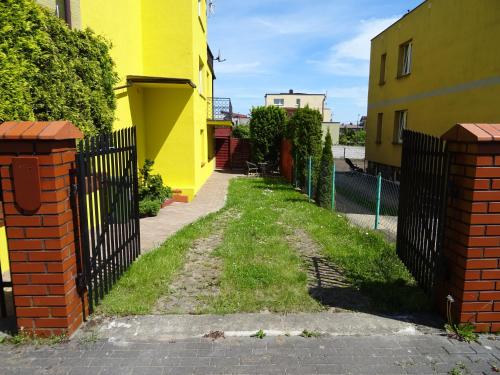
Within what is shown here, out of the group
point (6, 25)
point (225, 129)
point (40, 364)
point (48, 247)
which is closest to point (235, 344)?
point (40, 364)

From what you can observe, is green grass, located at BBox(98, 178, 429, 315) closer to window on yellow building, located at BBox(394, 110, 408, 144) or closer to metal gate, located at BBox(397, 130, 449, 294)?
metal gate, located at BBox(397, 130, 449, 294)

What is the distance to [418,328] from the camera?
318 centimetres

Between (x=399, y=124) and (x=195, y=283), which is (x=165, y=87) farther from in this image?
(x=399, y=124)

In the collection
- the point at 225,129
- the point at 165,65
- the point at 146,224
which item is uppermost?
the point at 165,65

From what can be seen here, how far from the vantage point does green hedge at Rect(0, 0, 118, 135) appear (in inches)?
165

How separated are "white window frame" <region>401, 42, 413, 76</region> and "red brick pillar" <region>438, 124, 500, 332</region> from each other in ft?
Result: 45.6

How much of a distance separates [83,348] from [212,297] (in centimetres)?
138

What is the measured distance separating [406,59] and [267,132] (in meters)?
7.45

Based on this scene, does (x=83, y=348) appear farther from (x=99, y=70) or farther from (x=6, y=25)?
(x=99, y=70)

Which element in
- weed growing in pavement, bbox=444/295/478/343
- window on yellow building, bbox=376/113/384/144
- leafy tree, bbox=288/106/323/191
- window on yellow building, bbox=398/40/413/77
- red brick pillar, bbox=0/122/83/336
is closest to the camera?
red brick pillar, bbox=0/122/83/336

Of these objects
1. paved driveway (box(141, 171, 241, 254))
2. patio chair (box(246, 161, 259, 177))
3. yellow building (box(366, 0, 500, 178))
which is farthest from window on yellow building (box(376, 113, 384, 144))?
paved driveway (box(141, 171, 241, 254))

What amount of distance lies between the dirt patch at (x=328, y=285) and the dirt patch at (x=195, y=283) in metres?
1.19

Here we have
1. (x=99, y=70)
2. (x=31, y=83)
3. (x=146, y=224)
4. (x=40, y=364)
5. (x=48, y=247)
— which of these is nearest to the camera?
(x=40, y=364)

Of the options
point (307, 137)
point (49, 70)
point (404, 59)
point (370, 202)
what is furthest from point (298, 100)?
point (49, 70)
